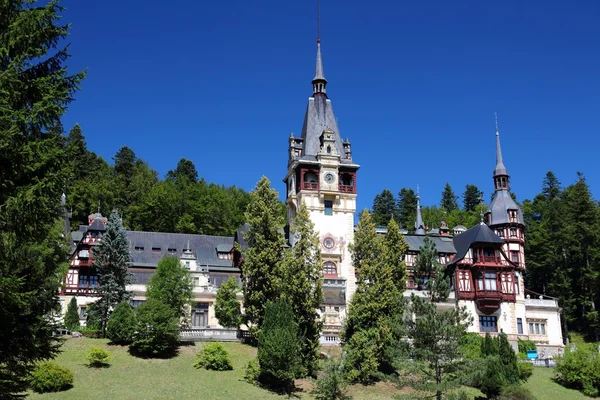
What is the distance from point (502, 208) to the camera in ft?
213

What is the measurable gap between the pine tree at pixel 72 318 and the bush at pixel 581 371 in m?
35.7

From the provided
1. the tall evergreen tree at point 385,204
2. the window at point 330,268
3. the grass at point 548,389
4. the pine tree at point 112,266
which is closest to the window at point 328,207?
the window at point 330,268

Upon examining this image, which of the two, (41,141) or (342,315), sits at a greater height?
(41,141)

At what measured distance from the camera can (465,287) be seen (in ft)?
187

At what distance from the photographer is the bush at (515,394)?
37812 mm

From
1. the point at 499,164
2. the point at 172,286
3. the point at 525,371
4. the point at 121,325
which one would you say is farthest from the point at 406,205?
the point at 121,325

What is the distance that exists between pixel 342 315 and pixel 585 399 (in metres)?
18.9

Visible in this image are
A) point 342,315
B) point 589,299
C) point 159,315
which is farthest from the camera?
point 589,299

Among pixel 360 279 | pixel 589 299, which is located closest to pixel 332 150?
pixel 360 279

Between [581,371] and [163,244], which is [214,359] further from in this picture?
[581,371]

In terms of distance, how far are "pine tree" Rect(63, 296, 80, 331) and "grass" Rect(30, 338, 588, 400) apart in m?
2.83

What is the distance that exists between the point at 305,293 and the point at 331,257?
14.7 meters

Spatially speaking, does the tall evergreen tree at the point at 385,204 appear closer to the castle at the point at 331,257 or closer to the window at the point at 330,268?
the castle at the point at 331,257

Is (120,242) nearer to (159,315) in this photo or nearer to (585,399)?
(159,315)
